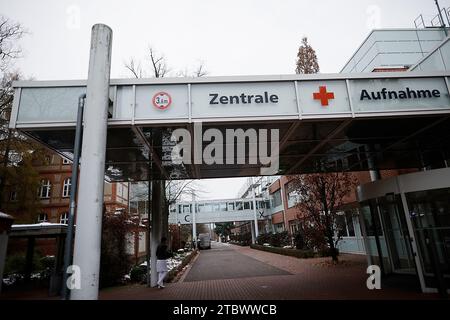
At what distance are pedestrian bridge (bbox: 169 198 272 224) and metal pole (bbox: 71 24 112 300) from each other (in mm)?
44098

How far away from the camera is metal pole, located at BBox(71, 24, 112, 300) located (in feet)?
18.2

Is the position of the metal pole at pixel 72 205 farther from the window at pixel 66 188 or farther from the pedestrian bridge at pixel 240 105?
the window at pixel 66 188

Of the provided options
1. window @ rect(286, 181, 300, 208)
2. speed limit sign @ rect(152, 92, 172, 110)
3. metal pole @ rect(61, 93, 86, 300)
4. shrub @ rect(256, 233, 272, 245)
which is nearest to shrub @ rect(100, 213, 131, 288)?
metal pole @ rect(61, 93, 86, 300)

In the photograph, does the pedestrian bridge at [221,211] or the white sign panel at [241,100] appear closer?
the white sign panel at [241,100]

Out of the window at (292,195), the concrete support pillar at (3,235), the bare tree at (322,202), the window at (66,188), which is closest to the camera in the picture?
the concrete support pillar at (3,235)

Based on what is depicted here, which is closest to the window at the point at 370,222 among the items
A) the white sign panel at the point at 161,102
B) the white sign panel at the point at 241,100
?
the white sign panel at the point at 241,100

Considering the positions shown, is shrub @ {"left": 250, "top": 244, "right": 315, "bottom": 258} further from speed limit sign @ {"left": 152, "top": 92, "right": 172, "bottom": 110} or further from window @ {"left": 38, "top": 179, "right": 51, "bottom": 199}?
window @ {"left": 38, "top": 179, "right": 51, "bottom": 199}

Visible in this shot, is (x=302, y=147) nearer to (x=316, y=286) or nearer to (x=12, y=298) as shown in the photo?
(x=316, y=286)

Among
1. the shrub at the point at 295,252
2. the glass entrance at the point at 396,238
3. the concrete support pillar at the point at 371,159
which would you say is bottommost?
the shrub at the point at 295,252

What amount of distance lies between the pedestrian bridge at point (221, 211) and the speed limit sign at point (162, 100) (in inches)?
1720

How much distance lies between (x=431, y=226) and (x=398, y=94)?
4143 mm

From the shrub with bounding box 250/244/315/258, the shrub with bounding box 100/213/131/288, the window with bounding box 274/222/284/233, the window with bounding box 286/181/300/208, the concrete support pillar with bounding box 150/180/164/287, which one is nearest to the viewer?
the concrete support pillar with bounding box 150/180/164/287

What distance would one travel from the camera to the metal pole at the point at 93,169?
5.56 meters

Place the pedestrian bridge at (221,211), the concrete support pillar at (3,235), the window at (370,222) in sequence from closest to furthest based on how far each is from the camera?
the window at (370,222) → the concrete support pillar at (3,235) → the pedestrian bridge at (221,211)
